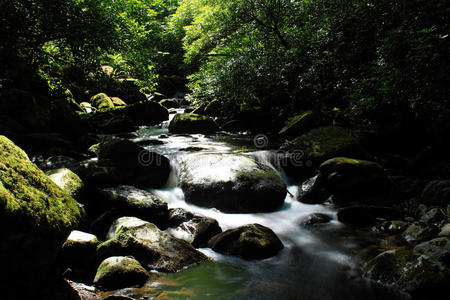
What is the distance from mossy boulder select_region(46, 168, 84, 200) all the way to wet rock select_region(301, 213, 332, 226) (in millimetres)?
4596

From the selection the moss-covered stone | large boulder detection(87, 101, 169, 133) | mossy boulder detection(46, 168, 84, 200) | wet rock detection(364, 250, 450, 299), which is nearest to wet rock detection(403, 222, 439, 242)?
wet rock detection(364, 250, 450, 299)

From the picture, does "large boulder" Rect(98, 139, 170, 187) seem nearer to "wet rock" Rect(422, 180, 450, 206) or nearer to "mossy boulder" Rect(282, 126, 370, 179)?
"mossy boulder" Rect(282, 126, 370, 179)

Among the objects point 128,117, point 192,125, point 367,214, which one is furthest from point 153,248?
point 128,117

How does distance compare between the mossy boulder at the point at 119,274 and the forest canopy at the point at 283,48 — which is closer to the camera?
the mossy boulder at the point at 119,274

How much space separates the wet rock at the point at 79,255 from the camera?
3.48m

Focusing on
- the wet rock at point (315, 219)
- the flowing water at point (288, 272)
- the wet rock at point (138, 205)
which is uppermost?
the wet rock at point (138, 205)

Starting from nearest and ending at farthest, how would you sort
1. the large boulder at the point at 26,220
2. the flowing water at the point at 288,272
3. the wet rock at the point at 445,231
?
the large boulder at the point at 26,220 < the flowing water at the point at 288,272 < the wet rock at the point at 445,231

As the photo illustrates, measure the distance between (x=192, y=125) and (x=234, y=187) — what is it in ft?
28.1

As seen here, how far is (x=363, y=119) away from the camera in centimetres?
588

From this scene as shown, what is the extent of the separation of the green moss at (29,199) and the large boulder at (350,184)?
5.40 metres

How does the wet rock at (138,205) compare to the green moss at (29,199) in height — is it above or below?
below

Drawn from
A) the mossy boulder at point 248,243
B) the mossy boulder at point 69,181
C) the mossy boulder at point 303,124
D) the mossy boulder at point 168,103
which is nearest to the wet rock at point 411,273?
the mossy boulder at point 248,243

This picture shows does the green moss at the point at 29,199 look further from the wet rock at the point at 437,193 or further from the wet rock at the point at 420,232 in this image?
the wet rock at the point at 437,193

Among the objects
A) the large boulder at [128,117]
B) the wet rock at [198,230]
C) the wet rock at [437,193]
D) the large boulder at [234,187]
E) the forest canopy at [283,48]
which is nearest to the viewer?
the forest canopy at [283,48]
